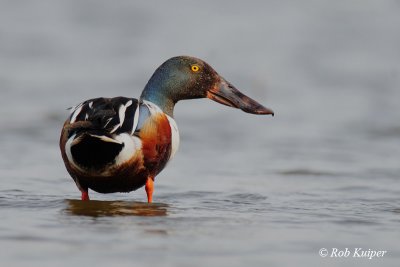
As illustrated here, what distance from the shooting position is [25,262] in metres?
6.20

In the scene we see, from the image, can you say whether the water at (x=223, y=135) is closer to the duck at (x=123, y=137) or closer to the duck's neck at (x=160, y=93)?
the duck at (x=123, y=137)

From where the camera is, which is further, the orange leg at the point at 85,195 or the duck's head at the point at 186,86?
the duck's head at the point at 186,86

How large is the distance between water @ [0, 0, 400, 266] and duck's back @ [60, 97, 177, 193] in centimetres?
29

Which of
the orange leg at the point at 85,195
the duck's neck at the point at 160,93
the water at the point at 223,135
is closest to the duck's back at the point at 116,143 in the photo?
the orange leg at the point at 85,195

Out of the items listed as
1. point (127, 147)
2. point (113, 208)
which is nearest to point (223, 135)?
point (113, 208)

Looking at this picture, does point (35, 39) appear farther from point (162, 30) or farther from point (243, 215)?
point (243, 215)

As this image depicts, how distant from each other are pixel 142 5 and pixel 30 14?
2305mm

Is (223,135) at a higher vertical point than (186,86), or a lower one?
lower

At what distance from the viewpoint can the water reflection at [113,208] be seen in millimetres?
8062

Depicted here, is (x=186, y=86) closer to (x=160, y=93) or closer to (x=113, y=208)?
(x=160, y=93)

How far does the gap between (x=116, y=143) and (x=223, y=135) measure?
5921 mm

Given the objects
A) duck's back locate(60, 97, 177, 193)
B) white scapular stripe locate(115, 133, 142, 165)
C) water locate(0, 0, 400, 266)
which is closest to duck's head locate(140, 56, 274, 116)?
duck's back locate(60, 97, 177, 193)

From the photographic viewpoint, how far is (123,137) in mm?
7766

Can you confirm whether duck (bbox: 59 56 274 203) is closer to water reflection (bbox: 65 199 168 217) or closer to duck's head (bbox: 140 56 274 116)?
duck's head (bbox: 140 56 274 116)
